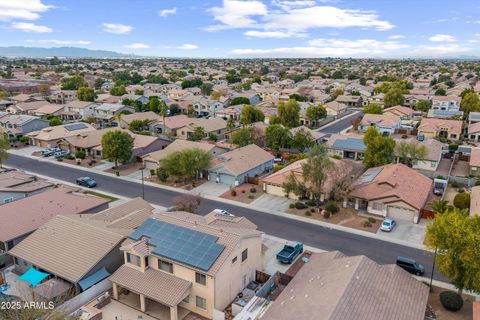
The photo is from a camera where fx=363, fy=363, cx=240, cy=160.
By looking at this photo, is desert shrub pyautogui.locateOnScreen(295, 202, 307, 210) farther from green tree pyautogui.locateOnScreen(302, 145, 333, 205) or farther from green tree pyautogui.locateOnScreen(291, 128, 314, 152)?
green tree pyautogui.locateOnScreen(291, 128, 314, 152)

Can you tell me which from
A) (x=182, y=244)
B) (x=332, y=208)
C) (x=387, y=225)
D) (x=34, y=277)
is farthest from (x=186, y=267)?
(x=387, y=225)

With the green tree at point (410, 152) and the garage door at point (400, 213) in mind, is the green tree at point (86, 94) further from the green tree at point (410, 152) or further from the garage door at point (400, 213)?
the garage door at point (400, 213)

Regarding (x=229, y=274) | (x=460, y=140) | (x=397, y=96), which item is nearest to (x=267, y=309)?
(x=229, y=274)

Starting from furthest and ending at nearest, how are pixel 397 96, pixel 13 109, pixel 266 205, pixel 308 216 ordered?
1. pixel 397 96
2. pixel 13 109
3. pixel 266 205
4. pixel 308 216

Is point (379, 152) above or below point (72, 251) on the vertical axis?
above

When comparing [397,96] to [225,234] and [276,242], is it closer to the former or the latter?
[276,242]

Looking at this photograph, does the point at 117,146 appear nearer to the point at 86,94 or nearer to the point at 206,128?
the point at 206,128

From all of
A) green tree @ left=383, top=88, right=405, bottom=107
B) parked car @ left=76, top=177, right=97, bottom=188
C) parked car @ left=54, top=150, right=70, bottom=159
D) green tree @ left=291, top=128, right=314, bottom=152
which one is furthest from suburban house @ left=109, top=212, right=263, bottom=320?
green tree @ left=383, top=88, right=405, bottom=107
